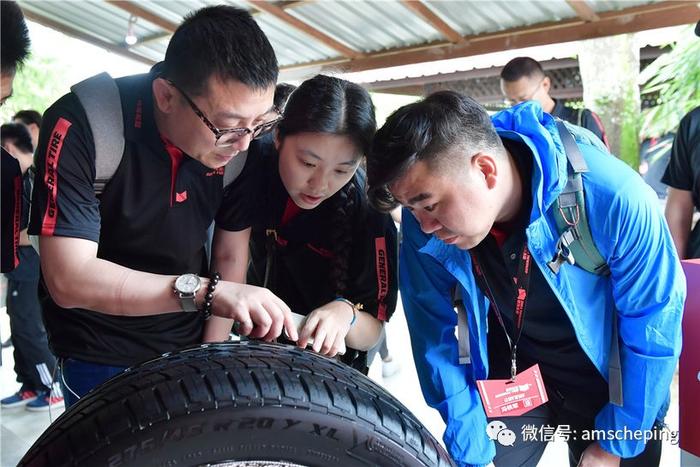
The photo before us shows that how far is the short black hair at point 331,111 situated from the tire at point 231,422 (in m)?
0.66

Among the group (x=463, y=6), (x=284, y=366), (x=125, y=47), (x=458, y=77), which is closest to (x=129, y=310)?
(x=284, y=366)

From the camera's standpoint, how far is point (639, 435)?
1130 mm

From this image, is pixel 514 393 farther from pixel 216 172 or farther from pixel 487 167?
pixel 216 172

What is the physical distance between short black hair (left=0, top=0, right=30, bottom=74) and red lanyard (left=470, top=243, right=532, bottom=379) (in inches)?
39.1

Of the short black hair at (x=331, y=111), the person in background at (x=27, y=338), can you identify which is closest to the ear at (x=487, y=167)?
the short black hair at (x=331, y=111)

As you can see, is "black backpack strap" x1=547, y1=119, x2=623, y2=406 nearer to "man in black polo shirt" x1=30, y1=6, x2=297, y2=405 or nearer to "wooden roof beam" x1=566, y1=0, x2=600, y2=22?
"man in black polo shirt" x1=30, y1=6, x2=297, y2=405

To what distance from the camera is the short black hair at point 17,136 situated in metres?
3.01

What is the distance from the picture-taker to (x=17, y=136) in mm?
3012

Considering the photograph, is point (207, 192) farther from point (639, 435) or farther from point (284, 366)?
point (639, 435)

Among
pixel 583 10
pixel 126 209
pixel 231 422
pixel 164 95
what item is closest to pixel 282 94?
pixel 164 95

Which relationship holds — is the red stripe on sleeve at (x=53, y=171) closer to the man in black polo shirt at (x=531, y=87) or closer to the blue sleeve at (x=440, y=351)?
the blue sleeve at (x=440, y=351)

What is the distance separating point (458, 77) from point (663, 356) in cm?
385

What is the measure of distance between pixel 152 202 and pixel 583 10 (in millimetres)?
2314

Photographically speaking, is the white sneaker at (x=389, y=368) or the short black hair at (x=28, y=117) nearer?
the white sneaker at (x=389, y=368)
